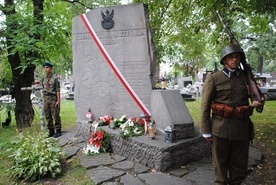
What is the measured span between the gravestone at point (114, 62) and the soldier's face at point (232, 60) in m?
2.18

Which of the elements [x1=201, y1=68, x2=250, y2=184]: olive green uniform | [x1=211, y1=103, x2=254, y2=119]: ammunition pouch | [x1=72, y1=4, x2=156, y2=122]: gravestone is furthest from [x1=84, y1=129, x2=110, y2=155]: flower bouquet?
[x1=211, y1=103, x2=254, y2=119]: ammunition pouch

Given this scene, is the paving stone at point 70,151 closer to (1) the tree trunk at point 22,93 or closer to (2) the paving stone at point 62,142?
(2) the paving stone at point 62,142

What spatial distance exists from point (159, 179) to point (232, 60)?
1906 millimetres

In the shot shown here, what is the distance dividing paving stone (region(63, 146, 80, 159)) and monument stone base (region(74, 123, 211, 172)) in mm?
724

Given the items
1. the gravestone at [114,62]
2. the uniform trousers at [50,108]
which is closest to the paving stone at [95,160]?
the gravestone at [114,62]

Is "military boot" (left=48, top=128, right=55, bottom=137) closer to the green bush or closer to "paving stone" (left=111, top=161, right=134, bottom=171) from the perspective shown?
the green bush

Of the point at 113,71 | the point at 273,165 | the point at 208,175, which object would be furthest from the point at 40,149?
the point at 273,165

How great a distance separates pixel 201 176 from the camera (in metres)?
3.55

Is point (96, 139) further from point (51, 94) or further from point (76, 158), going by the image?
point (51, 94)

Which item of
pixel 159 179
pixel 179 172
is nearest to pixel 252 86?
pixel 179 172

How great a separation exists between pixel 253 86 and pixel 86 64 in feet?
12.0

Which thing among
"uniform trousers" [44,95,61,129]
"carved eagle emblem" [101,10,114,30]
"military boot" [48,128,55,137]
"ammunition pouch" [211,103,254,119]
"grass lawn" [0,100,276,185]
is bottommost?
"grass lawn" [0,100,276,185]

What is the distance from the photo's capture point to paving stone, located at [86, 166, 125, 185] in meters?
3.45

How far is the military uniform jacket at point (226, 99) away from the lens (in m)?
2.82
